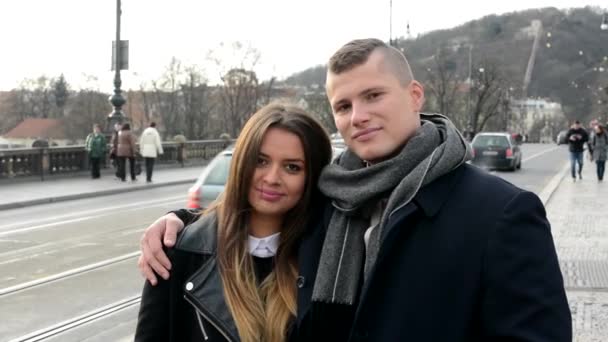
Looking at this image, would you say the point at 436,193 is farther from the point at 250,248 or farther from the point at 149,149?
the point at 149,149

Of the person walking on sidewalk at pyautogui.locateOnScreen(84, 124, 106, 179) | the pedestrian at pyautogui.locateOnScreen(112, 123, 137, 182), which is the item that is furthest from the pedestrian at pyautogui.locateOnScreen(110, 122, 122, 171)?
the person walking on sidewalk at pyautogui.locateOnScreen(84, 124, 106, 179)

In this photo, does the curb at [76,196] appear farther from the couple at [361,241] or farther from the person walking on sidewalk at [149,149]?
the couple at [361,241]

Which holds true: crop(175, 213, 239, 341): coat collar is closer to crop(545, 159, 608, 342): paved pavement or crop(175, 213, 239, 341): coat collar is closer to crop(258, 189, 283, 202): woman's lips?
crop(258, 189, 283, 202): woman's lips

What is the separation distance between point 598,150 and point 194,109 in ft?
143

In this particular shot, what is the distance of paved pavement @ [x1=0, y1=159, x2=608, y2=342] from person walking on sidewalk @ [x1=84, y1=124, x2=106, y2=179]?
1.39 ft

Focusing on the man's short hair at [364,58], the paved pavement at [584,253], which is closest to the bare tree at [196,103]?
the paved pavement at [584,253]

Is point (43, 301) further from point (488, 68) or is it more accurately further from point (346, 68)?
point (488, 68)

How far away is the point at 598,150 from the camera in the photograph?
2278 centimetres

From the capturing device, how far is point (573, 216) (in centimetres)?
1386

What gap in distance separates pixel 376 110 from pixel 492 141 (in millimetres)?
29243

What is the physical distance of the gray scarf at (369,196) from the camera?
188cm

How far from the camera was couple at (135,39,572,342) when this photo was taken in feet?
5.79

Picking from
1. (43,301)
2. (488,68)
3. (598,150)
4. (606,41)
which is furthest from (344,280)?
(606,41)

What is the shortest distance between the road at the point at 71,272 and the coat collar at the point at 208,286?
4159 millimetres
